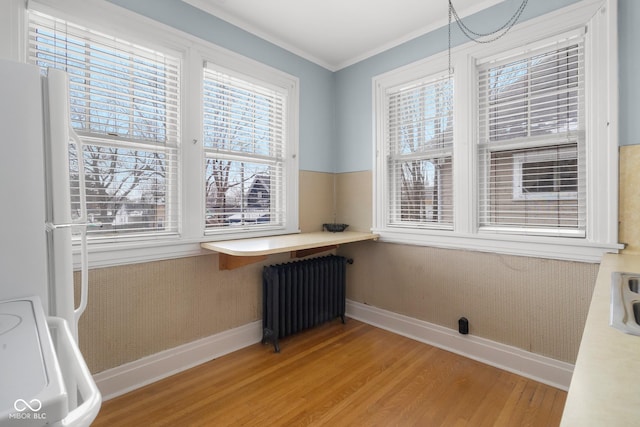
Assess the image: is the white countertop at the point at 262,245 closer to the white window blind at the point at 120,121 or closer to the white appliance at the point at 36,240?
the white window blind at the point at 120,121

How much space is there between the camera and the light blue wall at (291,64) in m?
2.15

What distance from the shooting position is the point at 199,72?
2311mm

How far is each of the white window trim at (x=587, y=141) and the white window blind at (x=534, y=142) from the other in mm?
67

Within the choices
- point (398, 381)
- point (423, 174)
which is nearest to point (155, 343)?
point (398, 381)

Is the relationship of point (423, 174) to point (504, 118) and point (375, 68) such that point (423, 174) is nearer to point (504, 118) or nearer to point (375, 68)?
point (504, 118)

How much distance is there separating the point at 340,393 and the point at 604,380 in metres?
1.69


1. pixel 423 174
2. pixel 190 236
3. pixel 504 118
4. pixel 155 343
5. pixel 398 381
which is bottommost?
pixel 398 381

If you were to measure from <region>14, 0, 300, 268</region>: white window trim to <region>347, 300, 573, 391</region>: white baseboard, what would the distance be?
1.32 meters

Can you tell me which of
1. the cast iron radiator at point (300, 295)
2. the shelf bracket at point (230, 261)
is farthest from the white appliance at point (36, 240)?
the cast iron radiator at point (300, 295)

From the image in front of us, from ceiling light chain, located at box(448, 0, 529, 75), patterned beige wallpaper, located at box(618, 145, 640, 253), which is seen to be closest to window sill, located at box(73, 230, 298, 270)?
ceiling light chain, located at box(448, 0, 529, 75)

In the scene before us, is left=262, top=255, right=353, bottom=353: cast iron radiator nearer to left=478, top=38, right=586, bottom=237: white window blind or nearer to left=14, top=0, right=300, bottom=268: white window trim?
left=14, top=0, right=300, bottom=268: white window trim

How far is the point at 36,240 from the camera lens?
3.25 ft

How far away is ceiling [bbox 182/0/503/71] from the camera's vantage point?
2.31 meters

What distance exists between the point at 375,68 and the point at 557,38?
1.43 meters
